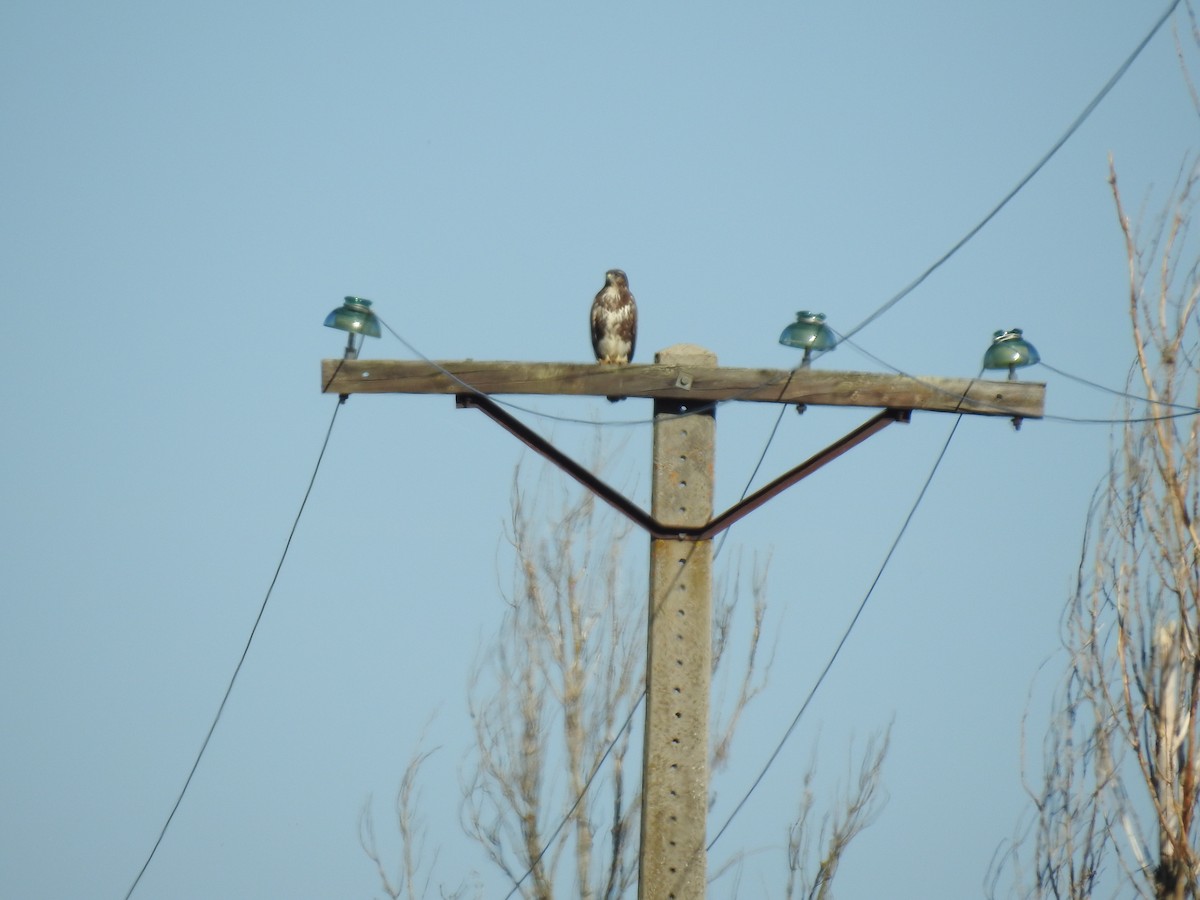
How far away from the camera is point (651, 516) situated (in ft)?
21.0

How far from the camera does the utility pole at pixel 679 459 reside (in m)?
6.19

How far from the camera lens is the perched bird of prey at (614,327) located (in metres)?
7.84

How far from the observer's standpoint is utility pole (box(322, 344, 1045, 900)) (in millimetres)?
6188

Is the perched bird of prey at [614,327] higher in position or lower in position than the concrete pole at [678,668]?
higher

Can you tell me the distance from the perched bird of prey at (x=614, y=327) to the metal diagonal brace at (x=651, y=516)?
131 cm

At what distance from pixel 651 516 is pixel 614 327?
5.55ft

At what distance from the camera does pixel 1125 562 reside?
330 inches

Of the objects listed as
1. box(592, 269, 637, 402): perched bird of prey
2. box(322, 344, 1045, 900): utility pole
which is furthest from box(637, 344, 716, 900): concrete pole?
box(592, 269, 637, 402): perched bird of prey

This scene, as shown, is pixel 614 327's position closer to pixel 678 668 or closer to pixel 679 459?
pixel 679 459

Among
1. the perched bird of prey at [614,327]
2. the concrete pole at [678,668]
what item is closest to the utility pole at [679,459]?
the concrete pole at [678,668]

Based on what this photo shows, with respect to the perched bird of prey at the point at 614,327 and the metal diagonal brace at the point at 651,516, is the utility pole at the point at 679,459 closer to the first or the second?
the metal diagonal brace at the point at 651,516

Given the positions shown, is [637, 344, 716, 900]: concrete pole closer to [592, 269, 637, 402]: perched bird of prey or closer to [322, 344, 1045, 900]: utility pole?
[322, 344, 1045, 900]: utility pole

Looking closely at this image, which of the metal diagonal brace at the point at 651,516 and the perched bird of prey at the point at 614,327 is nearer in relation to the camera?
the metal diagonal brace at the point at 651,516

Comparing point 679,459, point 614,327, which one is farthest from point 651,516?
point 614,327
